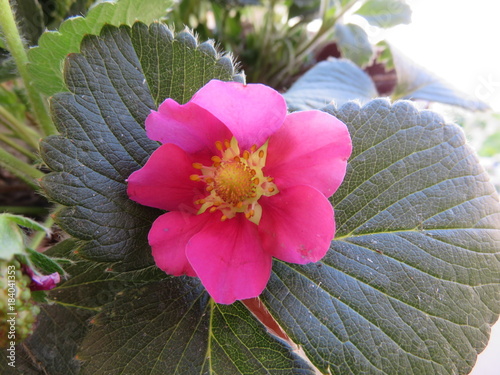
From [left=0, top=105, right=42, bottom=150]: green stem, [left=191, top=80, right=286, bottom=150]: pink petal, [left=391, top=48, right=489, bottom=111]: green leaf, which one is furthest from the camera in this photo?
[left=391, top=48, right=489, bottom=111]: green leaf

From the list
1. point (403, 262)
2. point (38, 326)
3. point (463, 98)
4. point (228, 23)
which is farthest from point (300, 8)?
point (38, 326)

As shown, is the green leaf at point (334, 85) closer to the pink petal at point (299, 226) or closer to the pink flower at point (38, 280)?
the pink petal at point (299, 226)

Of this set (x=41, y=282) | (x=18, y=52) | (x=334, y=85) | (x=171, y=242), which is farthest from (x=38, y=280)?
(x=334, y=85)

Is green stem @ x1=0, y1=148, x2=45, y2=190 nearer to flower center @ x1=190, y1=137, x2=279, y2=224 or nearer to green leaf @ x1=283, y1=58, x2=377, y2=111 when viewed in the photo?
flower center @ x1=190, y1=137, x2=279, y2=224

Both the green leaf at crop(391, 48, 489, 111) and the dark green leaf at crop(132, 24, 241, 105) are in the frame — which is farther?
the green leaf at crop(391, 48, 489, 111)

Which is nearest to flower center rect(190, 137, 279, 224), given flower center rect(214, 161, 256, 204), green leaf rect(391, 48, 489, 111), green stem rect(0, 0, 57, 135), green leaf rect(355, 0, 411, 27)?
flower center rect(214, 161, 256, 204)

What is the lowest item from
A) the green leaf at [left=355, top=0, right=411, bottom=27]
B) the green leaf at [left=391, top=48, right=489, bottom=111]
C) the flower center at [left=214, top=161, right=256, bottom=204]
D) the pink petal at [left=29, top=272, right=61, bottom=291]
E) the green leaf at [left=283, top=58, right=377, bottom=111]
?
the green leaf at [left=391, top=48, right=489, bottom=111]

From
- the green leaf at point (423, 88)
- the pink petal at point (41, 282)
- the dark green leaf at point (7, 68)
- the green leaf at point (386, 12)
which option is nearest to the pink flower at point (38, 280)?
the pink petal at point (41, 282)

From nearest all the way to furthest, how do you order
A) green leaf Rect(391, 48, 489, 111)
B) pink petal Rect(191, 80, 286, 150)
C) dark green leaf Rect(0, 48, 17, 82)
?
pink petal Rect(191, 80, 286, 150), dark green leaf Rect(0, 48, 17, 82), green leaf Rect(391, 48, 489, 111)

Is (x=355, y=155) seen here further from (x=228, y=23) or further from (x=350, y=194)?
(x=228, y=23)
